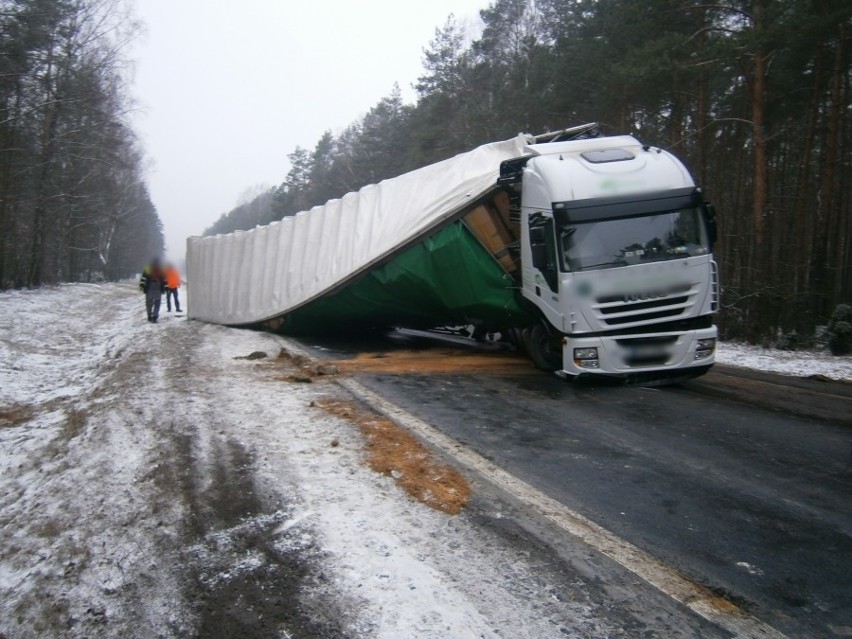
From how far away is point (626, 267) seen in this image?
26.6 ft

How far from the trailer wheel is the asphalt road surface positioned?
0.44 meters

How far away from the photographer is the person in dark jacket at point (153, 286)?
18.5 metres

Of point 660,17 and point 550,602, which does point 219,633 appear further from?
point 660,17

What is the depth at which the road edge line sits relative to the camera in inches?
122

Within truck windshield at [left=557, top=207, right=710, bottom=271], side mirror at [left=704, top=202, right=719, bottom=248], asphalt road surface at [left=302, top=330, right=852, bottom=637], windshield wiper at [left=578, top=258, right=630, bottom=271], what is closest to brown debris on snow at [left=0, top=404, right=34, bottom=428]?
asphalt road surface at [left=302, top=330, right=852, bottom=637]

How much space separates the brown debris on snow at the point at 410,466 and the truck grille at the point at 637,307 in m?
3.25

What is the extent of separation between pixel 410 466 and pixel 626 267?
4.40 meters

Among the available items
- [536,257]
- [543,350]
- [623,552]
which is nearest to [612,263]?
[536,257]

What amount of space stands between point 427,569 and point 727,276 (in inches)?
773

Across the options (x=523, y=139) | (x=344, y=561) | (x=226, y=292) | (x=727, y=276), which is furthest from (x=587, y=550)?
(x=727, y=276)

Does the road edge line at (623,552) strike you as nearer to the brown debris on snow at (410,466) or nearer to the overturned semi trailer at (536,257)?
the brown debris on snow at (410,466)

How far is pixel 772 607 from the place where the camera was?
128 inches

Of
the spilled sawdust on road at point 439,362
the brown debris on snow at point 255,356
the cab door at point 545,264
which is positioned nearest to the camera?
the cab door at point 545,264

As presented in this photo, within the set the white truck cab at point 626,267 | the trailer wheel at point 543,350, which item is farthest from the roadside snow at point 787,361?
the trailer wheel at point 543,350
